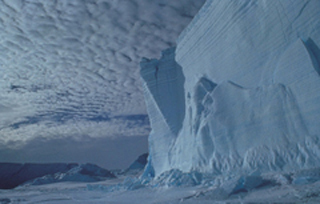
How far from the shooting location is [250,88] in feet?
18.3

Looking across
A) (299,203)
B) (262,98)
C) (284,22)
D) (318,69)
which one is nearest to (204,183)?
(262,98)

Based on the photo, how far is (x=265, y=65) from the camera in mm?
5234

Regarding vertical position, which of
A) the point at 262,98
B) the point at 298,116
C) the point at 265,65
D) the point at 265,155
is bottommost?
the point at 265,155

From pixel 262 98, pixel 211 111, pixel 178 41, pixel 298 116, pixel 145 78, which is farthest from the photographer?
pixel 145 78

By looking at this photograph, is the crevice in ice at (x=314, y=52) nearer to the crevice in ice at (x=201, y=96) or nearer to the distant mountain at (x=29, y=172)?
the crevice in ice at (x=201, y=96)

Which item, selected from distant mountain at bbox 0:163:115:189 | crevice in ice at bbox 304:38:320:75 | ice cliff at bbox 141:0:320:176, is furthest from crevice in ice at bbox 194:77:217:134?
distant mountain at bbox 0:163:115:189

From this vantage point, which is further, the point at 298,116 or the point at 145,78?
the point at 145,78

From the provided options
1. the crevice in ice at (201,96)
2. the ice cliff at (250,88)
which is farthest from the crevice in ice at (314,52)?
the crevice in ice at (201,96)

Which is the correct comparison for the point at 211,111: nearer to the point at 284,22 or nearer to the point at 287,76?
the point at 287,76

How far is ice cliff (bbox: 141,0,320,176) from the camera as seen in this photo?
4328 millimetres

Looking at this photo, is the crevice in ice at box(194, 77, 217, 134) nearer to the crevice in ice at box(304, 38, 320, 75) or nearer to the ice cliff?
the ice cliff

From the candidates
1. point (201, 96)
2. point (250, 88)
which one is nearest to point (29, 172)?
point (201, 96)

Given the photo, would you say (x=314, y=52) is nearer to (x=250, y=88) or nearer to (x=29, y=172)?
(x=250, y=88)

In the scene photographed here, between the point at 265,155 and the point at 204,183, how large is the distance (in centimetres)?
161
